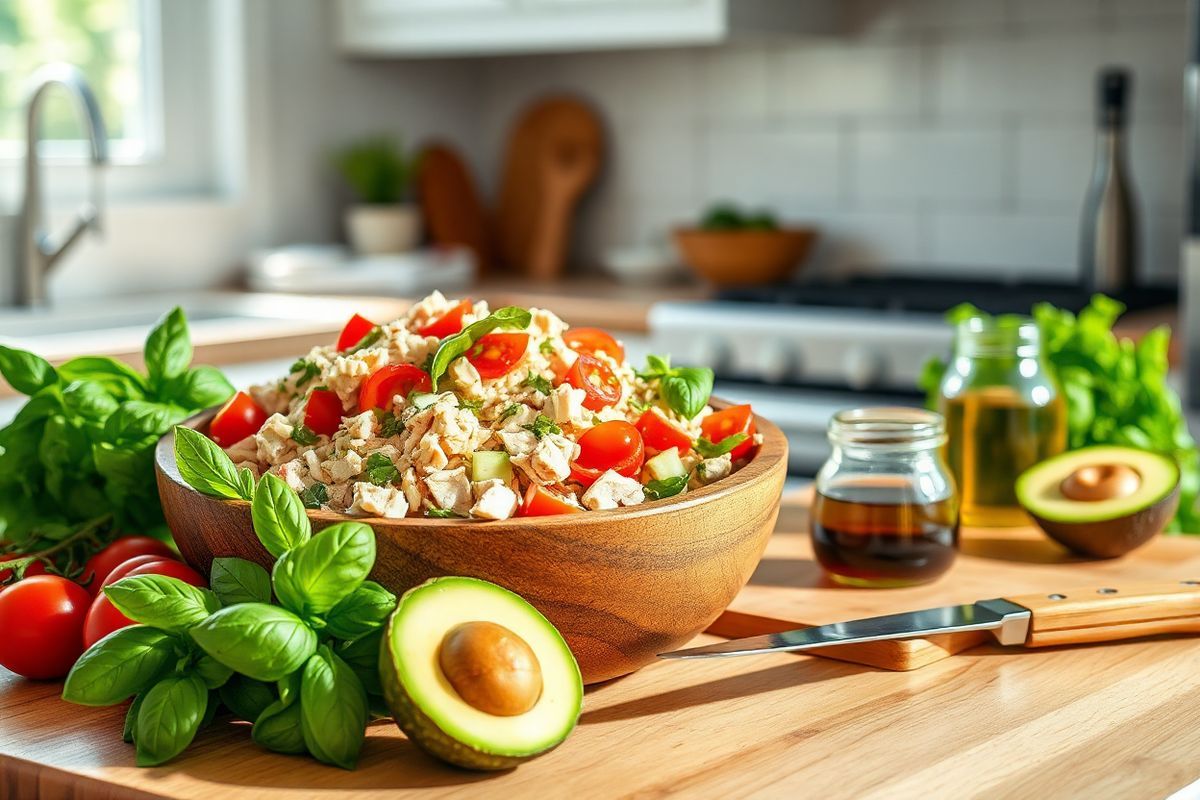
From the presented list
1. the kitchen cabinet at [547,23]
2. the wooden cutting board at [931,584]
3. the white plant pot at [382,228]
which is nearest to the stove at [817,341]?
the kitchen cabinet at [547,23]

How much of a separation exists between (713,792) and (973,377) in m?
0.67

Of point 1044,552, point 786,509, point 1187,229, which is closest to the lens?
point 1044,552

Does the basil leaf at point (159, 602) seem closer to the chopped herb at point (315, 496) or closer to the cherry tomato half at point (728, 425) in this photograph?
the chopped herb at point (315, 496)

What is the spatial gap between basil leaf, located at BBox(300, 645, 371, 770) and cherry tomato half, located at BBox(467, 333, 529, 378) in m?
0.24

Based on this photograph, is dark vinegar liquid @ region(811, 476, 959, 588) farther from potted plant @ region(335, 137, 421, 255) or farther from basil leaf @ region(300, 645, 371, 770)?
potted plant @ region(335, 137, 421, 255)

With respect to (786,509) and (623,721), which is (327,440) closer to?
(623,721)

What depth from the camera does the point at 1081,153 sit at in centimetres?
316

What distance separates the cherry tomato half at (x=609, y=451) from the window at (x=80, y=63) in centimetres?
237

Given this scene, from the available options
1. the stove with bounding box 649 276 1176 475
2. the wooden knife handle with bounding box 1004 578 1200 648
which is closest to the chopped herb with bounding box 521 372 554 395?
the wooden knife handle with bounding box 1004 578 1200 648

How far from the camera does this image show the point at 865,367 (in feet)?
8.52

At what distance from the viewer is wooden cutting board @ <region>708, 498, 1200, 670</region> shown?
1.02 meters

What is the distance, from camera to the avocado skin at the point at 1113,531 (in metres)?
1.22

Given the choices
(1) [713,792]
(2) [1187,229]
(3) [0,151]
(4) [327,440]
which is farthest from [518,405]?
(3) [0,151]

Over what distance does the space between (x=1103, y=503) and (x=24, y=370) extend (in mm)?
846
